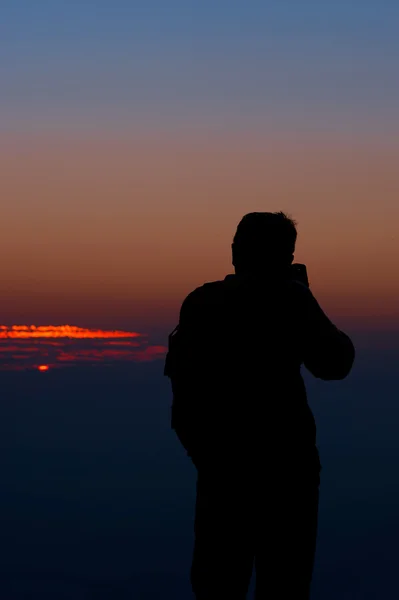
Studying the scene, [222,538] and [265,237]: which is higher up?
[265,237]

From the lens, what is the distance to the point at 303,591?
455 centimetres

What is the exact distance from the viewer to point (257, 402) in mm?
4426

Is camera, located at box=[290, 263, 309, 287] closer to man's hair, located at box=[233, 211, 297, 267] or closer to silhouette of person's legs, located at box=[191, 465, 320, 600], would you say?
man's hair, located at box=[233, 211, 297, 267]

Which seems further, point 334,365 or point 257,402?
point 257,402

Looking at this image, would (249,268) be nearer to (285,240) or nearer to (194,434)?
(285,240)

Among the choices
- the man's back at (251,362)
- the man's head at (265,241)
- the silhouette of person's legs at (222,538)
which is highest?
the man's head at (265,241)

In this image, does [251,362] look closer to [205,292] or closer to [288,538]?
[205,292]

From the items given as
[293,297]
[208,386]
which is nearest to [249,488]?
[208,386]

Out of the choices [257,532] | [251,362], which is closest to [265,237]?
[251,362]

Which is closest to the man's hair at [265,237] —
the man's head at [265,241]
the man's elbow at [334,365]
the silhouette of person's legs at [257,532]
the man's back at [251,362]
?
the man's head at [265,241]

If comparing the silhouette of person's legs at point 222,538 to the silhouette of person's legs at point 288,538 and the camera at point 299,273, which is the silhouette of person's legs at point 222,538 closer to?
the silhouette of person's legs at point 288,538

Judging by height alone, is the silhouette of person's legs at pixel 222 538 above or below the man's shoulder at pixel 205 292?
below

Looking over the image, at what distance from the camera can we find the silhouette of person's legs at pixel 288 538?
4.46 meters

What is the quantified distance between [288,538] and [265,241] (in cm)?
133
